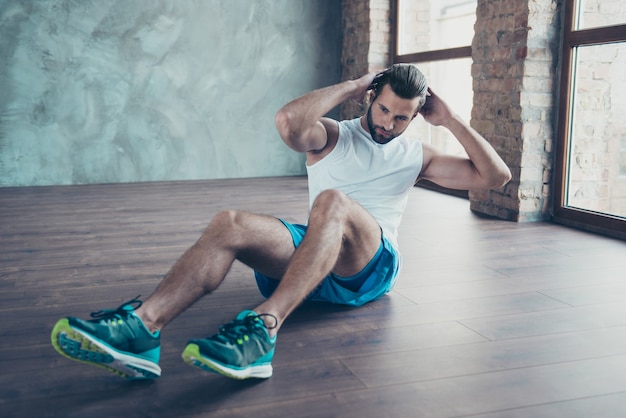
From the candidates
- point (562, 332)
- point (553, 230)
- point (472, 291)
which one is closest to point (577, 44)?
point (553, 230)

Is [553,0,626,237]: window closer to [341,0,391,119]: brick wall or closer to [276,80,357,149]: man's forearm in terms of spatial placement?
[276,80,357,149]: man's forearm

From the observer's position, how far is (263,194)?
16.7 feet

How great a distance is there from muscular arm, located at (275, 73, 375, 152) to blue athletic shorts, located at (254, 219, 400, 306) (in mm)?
274

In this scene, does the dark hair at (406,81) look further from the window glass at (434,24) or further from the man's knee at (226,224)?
the window glass at (434,24)

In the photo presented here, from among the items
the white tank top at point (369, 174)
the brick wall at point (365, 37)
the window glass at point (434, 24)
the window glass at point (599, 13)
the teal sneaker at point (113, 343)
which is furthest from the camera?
the brick wall at point (365, 37)

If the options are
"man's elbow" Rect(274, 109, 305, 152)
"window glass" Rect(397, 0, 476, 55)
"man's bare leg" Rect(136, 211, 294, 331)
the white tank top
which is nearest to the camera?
"man's bare leg" Rect(136, 211, 294, 331)

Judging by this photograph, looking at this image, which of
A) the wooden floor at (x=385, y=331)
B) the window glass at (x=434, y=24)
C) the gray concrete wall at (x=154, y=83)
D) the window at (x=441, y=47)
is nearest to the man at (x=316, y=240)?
the wooden floor at (x=385, y=331)

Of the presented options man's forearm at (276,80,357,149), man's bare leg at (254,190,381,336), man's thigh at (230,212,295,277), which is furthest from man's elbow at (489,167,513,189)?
man's thigh at (230,212,295,277)

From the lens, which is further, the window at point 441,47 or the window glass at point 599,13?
the window at point 441,47

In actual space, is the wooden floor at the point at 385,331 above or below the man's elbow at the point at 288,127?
below

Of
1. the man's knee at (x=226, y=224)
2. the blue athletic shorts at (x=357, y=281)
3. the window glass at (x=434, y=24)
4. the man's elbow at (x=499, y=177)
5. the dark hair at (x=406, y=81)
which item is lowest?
the blue athletic shorts at (x=357, y=281)

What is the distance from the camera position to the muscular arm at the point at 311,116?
2072 millimetres

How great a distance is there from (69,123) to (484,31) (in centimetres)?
363

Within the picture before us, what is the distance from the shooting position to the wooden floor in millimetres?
1529
